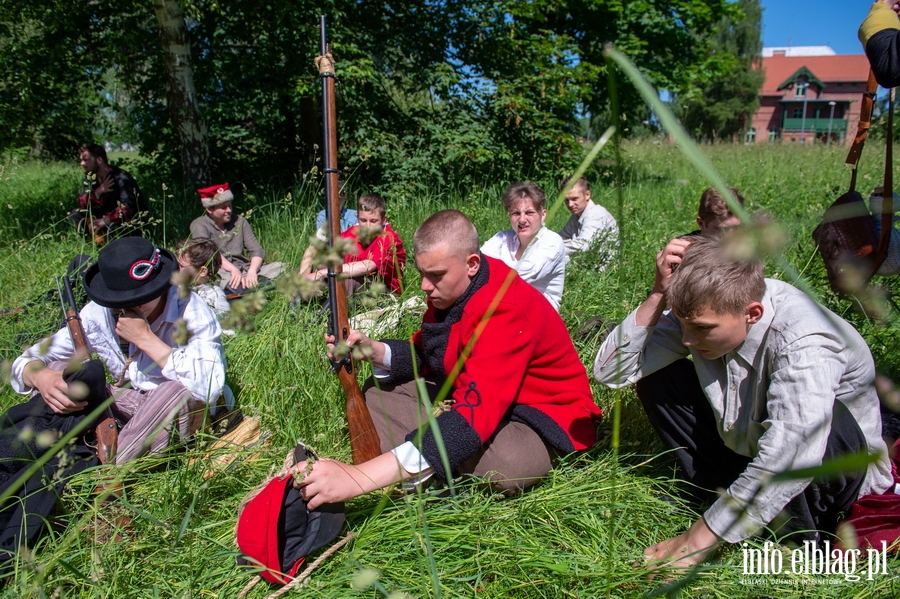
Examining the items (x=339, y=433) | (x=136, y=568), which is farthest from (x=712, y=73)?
(x=136, y=568)

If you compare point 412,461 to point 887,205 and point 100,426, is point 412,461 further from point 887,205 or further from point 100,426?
point 887,205

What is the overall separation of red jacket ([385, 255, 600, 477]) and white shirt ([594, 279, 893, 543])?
1.68ft

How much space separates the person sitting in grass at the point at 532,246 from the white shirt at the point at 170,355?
1809 mm

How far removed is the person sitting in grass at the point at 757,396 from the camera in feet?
5.43

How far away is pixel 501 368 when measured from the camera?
79.3 inches

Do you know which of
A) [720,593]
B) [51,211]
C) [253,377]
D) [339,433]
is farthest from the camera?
[51,211]

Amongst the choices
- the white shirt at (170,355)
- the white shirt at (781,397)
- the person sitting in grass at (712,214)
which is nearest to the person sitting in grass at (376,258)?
the white shirt at (170,355)

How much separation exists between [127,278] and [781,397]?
96.5 inches

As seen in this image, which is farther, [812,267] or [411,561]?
[812,267]

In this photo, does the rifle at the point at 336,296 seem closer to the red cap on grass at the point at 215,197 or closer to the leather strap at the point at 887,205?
the leather strap at the point at 887,205

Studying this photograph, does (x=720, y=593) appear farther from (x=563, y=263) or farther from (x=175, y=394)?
(x=563, y=263)

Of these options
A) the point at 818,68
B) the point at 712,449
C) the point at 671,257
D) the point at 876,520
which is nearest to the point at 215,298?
the point at 671,257

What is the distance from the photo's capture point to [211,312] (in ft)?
8.76

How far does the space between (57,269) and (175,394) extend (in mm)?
2944
